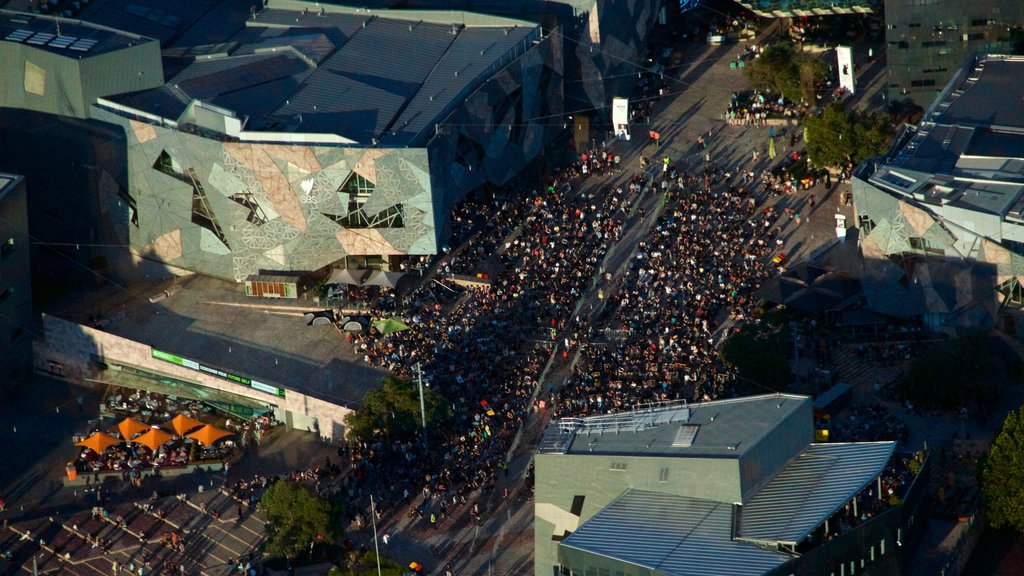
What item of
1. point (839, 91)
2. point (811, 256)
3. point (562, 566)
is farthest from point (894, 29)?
point (562, 566)

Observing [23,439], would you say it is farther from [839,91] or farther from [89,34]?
[839,91]

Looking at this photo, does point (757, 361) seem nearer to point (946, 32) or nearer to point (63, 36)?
point (946, 32)

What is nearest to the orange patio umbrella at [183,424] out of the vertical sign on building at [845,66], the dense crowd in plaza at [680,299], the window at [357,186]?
the window at [357,186]

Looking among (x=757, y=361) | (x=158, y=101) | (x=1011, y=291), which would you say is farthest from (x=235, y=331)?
(x=1011, y=291)

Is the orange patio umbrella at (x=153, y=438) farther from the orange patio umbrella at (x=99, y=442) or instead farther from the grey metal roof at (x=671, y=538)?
the grey metal roof at (x=671, y=538)

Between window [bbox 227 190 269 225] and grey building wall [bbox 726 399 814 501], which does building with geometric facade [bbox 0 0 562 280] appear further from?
grey building wall [bbox 726 399 814 501]
